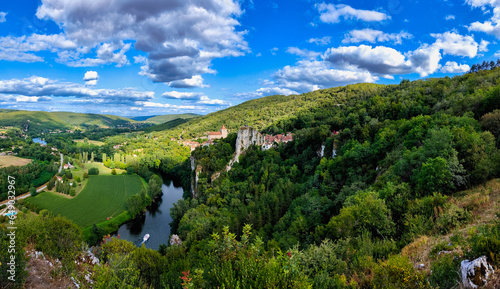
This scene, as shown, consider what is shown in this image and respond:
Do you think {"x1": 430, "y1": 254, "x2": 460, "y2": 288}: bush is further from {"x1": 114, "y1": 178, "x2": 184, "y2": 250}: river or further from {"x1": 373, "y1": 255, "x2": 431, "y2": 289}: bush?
{"x1": 114, "y1": 178, "x2": 184, "y2": 250}: river

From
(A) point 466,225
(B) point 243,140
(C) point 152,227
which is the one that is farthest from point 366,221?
(C) point 152,227

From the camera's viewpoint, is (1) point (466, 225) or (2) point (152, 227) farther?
(2) point (152, 227)

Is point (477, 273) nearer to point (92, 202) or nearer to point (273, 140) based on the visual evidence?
point (273, 140)

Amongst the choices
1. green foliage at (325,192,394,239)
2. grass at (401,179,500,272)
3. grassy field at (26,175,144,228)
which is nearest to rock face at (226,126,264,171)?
grassy field at (26,175,144,228)

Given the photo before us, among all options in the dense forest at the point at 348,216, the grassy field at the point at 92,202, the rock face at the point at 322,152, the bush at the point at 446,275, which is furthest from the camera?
the grassy field at the point at 92,202

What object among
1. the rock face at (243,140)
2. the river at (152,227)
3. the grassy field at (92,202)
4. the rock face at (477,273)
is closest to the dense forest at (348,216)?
the rock face at (477,273)

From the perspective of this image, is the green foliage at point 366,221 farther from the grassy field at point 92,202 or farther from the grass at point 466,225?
the grassy field at point 92,202
